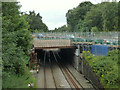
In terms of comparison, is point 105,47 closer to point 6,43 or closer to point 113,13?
point 6,43

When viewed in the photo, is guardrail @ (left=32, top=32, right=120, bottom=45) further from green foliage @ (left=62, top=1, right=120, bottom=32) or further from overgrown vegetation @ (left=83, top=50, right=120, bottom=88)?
green foliage @ (left=62, top=1, right=120, bottom=32)

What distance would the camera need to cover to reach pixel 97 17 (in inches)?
2352

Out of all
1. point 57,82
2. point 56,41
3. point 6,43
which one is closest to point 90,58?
point 57,82

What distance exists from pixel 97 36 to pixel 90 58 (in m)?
8.64

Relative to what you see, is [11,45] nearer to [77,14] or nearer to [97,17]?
[97,17]

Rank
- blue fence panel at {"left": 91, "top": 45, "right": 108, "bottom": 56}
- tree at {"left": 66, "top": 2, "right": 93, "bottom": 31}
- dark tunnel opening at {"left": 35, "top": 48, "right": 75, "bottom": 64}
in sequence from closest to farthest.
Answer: blue fence panel at {"left": 91, "top": 45, "right": 108, "bottom": 56}
dark tunnel opening at {"left": 35, "top": 48, "right": 75, "bottom": 64}
tree at {"left": 66, "top": 2, "right": 93, "bottom": 31}

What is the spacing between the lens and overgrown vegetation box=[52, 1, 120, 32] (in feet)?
160

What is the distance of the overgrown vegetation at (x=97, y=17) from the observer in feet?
160

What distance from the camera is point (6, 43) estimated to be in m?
12.5

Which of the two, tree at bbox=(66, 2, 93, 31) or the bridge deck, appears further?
tree at bbox=(66, 2, 93, 31)

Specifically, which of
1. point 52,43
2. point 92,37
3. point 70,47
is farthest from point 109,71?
point 52,43

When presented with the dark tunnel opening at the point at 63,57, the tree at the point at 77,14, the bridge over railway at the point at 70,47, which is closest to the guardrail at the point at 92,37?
the bridge over railway at the point at 70,47

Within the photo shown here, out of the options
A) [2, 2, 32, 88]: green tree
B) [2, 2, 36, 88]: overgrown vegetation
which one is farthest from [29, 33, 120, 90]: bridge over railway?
[2, 2, 36, 88]: overgrown vegetation

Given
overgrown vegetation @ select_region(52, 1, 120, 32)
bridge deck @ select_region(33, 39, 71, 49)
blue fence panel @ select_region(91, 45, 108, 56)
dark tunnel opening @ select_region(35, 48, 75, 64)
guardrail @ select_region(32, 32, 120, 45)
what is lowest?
dark tunnel opening @ select_region(35, 48, 75, 64)
